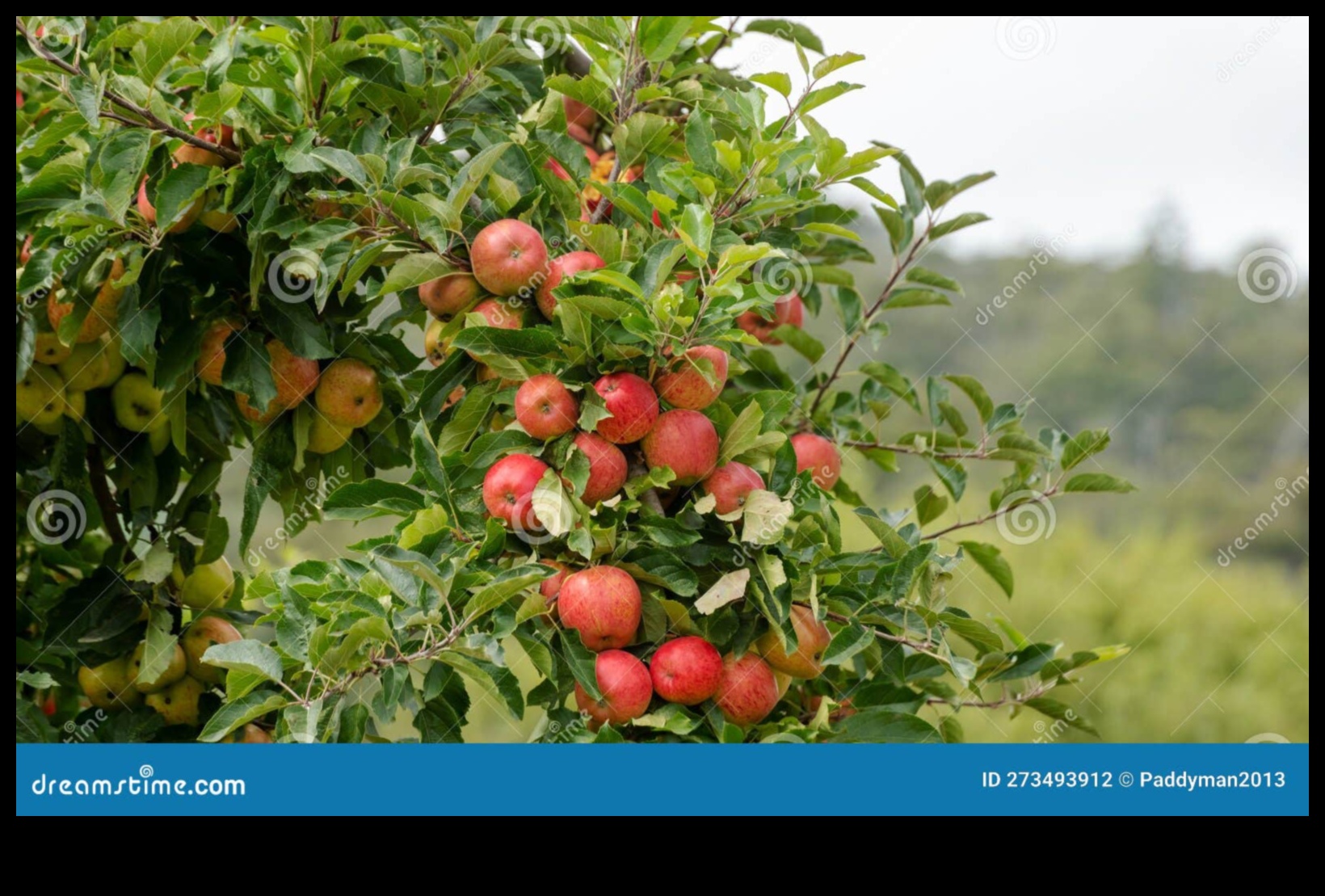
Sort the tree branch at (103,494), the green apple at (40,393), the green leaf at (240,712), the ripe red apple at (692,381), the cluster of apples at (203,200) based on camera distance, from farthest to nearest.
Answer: the tree branch at (103,494) → the green apple at (40,393) → the cluster of apples at (203,200) → the ripe red apple at (692,381) → the green leaf at (240,712)

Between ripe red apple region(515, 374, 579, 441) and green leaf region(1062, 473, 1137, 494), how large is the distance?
1.97 feet

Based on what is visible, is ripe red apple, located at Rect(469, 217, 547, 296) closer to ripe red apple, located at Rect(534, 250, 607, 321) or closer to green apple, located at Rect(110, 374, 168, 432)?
ripe red apple, located at Rect(534, 250, 607, 321)

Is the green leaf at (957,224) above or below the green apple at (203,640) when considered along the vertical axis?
above

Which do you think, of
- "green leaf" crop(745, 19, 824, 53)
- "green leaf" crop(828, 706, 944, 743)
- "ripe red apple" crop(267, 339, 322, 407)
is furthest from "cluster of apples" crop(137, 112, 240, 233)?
"green leaf" crop(828, 706, 944, 743)

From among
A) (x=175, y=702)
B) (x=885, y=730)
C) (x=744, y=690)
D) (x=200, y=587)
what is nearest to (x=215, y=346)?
(x=200, y=587)

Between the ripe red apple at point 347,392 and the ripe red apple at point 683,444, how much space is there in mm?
373

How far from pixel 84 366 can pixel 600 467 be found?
2.09ft

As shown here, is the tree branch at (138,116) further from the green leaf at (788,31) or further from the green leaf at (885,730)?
the green leaf at (885,730)

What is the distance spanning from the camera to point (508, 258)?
0.95 metres

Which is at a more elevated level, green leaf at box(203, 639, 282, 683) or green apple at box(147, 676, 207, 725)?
green leaf at box(203, 639, 282, 683)

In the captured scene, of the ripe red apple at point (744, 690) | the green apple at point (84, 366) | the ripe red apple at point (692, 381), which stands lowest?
the green apple at point (84, 366)

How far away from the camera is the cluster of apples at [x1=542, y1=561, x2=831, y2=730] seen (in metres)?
0.90

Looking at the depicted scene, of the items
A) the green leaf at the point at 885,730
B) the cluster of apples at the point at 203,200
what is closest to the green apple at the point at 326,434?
the cluster of apples at the point at 203,200

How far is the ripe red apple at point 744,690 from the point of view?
3.13 feet
